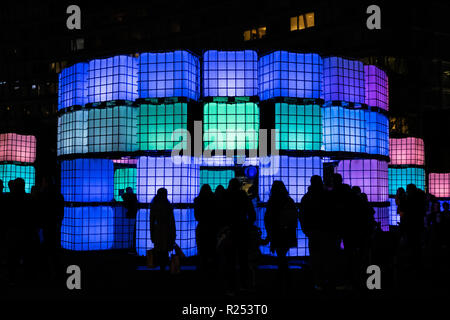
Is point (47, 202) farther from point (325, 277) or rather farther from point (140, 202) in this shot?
point (325, 277)

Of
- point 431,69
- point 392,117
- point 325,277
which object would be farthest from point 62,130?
point 431,69

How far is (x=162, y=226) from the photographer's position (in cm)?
971

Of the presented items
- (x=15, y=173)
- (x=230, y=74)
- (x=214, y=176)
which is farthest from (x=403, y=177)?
(x=15, y=173)

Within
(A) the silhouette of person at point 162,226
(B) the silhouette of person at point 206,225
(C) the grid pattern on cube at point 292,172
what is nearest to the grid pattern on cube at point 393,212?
(C) the grid pattern on cube at point 292,172

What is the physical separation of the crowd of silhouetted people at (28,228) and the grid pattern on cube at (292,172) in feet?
15.9

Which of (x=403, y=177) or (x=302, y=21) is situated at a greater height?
(x=302, y=21)

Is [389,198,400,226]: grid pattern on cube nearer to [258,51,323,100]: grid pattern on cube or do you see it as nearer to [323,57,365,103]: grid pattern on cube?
[323,57,365,103]: grid pattern on cube

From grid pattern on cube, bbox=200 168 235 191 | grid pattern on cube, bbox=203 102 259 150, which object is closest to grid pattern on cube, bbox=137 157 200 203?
grid pattern on cube, bbox=203 102 259 150

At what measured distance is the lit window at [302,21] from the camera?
131 ft

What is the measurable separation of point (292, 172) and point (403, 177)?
8828 millimetres

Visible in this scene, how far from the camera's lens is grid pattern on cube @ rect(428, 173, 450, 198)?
870 inches

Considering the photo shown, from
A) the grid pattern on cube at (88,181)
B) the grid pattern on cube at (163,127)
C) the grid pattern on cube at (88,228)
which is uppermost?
the grid pattern on cube at (163,127)

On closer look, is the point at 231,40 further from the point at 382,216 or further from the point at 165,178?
the point at 165,178

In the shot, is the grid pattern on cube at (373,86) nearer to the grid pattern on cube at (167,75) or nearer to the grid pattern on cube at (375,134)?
the grid pattern on cube at (375,134)
